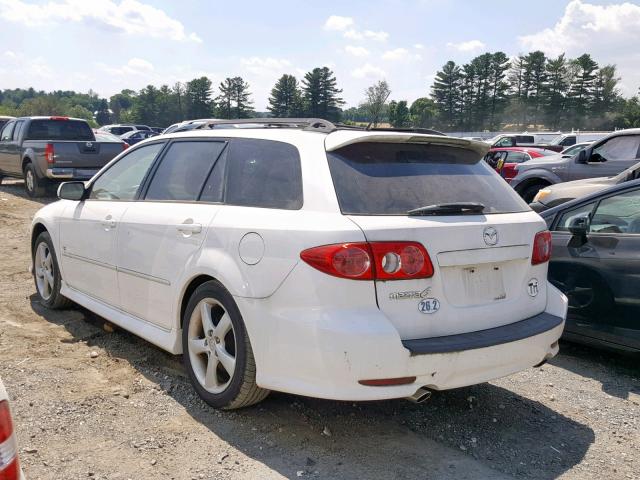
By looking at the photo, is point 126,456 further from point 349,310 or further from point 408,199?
point 408,199

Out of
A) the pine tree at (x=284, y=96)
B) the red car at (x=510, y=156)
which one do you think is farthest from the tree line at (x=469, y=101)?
the red car at (x=510, y=156)

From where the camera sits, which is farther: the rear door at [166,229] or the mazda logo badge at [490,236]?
the rear door at [166,229]

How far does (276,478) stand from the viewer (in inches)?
116

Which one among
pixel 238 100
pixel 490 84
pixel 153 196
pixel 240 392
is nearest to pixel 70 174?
pixel 153 196

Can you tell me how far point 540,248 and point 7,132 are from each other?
1504 centimetres

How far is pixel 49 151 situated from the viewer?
13.1 m

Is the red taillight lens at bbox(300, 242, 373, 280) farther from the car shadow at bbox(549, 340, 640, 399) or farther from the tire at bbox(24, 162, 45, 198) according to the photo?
the tire at bbox(24, 162, 45, 198)

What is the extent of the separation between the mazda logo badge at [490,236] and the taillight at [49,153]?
1194 centimetres

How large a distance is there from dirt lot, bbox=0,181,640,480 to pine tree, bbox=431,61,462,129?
91.3 meters

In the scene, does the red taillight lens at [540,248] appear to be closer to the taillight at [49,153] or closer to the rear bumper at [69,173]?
the rear bumper at [69,173]

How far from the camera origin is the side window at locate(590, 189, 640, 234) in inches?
180

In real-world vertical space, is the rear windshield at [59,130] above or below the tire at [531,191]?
above

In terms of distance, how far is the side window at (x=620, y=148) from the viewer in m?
10.4

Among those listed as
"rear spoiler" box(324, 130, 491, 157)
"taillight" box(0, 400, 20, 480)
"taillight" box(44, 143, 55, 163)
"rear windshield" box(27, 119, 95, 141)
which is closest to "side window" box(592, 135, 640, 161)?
"rear spoiler" box(324, 130, 491, 157)
